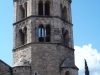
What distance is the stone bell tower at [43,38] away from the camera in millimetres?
33312

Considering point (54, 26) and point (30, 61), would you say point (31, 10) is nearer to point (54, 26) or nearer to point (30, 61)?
point (54, 26)

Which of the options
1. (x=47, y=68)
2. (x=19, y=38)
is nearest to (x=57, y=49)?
(x=47, y=68)

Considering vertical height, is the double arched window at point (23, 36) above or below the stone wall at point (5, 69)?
above

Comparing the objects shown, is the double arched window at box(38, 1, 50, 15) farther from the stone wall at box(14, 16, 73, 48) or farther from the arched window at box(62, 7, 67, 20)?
the arched window at box(62, 7, 67, 20)

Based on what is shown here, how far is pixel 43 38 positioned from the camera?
115 ft

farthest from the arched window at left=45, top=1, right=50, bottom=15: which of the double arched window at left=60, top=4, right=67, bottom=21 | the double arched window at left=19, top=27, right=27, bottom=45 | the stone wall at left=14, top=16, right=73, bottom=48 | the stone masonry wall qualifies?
the stone masonry wall

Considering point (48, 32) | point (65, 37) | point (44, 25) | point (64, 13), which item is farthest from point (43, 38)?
point (64, 13)

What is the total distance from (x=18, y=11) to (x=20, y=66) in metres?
7.79

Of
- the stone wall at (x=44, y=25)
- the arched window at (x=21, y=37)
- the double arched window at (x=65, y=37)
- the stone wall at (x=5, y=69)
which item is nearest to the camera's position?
the stone wall at (x=5, y=69)

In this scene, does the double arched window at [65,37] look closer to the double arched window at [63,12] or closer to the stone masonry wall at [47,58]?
the double arched window at [63,12]

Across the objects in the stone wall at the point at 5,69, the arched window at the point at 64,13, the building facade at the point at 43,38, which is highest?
the arched window at the point at 64,13

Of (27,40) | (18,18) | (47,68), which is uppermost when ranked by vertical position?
(18,18)

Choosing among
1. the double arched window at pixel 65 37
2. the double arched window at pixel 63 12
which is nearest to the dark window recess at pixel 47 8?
the double arched window at pixel 63 12

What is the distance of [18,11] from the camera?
37.8m
